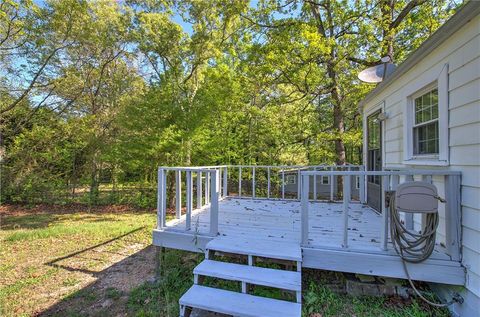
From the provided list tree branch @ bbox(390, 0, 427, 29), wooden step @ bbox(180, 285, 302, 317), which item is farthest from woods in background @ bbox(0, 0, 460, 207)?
wooden step @ bbox(180, 285, 302, 317)

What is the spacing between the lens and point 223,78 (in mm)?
8469

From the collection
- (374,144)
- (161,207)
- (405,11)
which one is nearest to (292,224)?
(161,207)

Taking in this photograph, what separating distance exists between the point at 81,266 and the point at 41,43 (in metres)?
7.84

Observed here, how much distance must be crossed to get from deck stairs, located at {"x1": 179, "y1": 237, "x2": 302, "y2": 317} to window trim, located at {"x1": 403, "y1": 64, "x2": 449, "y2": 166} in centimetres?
180

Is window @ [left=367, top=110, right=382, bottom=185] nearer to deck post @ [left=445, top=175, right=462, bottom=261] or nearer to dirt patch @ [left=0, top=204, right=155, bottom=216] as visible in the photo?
deck post @ [left=445, top=175, right=462, bottom=261]

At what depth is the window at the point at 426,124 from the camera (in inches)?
116

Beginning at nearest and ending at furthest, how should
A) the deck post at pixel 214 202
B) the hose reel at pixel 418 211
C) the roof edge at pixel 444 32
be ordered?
the roof edge at pixel 444 32 < the hose reel at pixel 418 211 < the deck post at pixel 214 202

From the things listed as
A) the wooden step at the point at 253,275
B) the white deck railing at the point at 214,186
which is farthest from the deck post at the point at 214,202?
the wooden step at the point at 253,275

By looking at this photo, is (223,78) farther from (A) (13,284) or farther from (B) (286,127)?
(A) (13,284)

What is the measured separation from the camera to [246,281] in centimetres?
249

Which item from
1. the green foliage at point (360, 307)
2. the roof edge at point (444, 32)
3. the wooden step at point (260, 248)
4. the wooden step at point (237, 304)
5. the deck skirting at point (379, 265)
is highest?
the roof edge at point (444, 32)

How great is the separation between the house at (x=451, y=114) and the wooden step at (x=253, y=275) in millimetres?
1543

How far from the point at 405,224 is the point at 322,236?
993mm

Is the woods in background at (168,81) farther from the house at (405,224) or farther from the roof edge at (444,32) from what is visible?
the house at (405,224)
